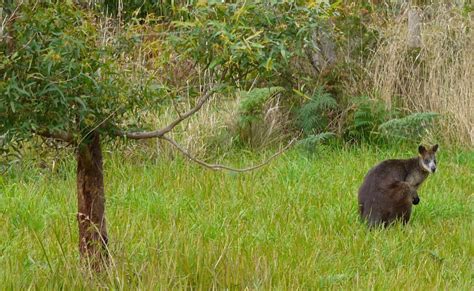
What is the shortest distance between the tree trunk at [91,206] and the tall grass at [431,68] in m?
6.71

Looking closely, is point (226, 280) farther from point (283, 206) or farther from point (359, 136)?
point (359, 136)

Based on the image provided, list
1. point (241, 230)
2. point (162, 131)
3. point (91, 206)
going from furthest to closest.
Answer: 1. point (241, 230)
2. point (91, 206)
3. point (162, 131)

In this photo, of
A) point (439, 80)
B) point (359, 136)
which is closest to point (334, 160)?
point (359, 136)

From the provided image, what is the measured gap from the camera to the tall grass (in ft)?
37.7

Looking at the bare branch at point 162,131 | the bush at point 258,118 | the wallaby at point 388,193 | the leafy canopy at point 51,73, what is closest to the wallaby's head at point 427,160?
the wallaby at point 388,193

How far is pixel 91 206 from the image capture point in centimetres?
550

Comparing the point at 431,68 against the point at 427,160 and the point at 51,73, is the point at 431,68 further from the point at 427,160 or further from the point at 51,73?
the point at 51,73

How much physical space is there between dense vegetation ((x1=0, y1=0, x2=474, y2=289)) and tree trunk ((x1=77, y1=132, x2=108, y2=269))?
12mm

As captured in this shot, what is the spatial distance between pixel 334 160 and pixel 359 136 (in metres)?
1.27

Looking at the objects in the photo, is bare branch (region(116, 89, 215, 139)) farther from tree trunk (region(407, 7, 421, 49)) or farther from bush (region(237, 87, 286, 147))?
tree trunk (region(407, 7, 421, 49))

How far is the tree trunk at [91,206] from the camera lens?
5449 millimetres

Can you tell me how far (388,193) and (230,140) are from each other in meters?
3.70

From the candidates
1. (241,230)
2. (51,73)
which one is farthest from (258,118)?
(51,73)

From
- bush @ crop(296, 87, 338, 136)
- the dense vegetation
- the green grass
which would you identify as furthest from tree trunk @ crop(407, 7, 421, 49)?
the green grass
